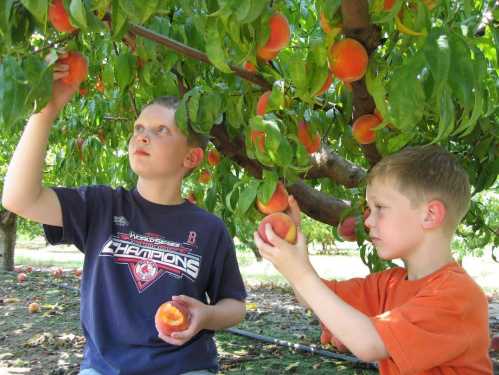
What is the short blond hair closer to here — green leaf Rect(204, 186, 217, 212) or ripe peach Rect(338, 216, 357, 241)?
ripe peach Rect(338, 216, 357, 241)

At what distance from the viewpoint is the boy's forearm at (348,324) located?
147cm

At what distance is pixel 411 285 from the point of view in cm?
175

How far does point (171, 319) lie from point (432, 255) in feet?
2.83

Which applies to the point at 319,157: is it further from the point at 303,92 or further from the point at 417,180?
the point at 303,92

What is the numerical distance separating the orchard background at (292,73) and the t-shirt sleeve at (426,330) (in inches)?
18.7

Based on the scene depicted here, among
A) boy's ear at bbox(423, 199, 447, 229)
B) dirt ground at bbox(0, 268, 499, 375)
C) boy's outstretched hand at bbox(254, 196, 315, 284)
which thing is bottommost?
dirt ground at bbox(0, 268, 499, 375)

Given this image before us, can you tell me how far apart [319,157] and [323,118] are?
0.46 metres

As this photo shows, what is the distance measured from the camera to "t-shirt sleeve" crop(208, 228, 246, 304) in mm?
2195

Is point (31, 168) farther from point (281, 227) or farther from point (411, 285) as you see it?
point (411, 285)

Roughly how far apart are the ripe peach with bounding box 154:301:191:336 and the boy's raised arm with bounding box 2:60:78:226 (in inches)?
22.2

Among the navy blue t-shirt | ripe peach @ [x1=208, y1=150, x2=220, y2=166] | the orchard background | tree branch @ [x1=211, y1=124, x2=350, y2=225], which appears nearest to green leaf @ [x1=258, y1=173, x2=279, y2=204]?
the orchard background

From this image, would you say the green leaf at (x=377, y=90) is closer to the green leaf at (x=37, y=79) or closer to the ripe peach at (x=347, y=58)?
the ripe peach at (x=347, y=58)

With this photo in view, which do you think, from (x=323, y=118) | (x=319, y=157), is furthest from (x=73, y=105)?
(x=323, y=118)

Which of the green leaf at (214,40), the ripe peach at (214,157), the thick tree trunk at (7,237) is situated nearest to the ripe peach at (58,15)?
the green leaf at (214,40)
